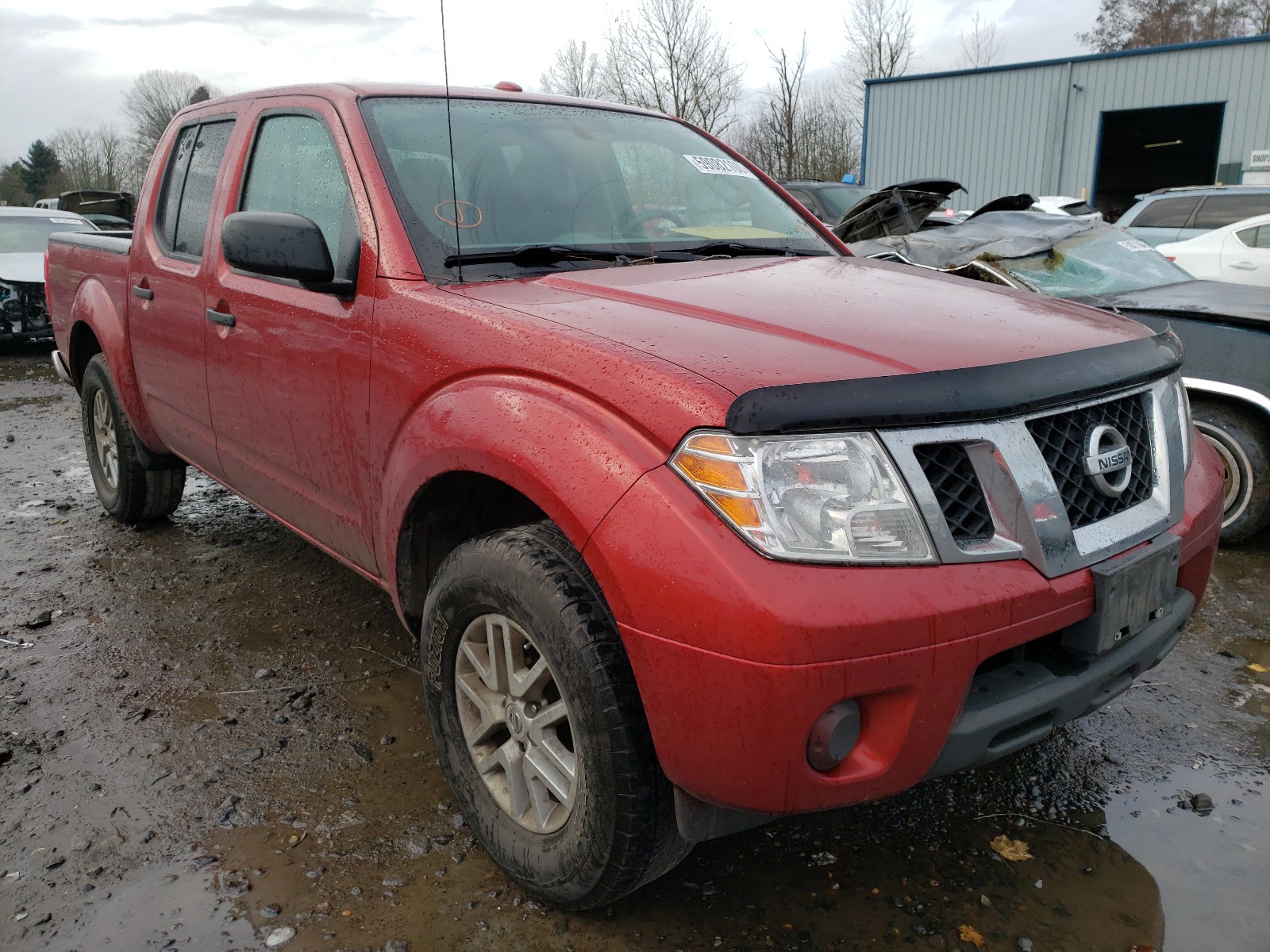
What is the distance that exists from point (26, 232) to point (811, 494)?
13.0 meters

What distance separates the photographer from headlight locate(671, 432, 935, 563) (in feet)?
5.15

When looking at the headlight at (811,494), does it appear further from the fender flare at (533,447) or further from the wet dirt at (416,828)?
the wet dirt at (416,828)

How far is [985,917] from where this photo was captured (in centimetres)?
205

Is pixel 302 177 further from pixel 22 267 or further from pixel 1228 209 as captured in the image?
pixel 1228 209

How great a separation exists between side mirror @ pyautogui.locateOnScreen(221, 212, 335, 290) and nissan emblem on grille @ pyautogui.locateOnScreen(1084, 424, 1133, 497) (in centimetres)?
181

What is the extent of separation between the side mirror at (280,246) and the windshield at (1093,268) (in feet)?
12.1

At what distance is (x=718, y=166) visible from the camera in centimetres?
322

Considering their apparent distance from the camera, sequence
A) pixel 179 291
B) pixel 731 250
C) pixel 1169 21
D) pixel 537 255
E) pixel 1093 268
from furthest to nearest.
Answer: pixel 1169 21 < pixel 1093 268 < pixel 179 291 < pixel 731 250 < pixel 537 255

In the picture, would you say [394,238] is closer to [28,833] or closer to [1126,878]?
[28,833]

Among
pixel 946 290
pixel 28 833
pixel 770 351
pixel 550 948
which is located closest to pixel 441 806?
pixel 550 948

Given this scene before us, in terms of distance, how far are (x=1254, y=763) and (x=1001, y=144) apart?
22.4 m

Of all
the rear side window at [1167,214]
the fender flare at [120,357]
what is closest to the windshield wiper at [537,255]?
the fender flare at [120,357]

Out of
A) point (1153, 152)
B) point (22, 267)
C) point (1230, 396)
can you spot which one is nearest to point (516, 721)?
point (1230, 396)

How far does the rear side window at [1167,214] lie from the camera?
10594 mm
